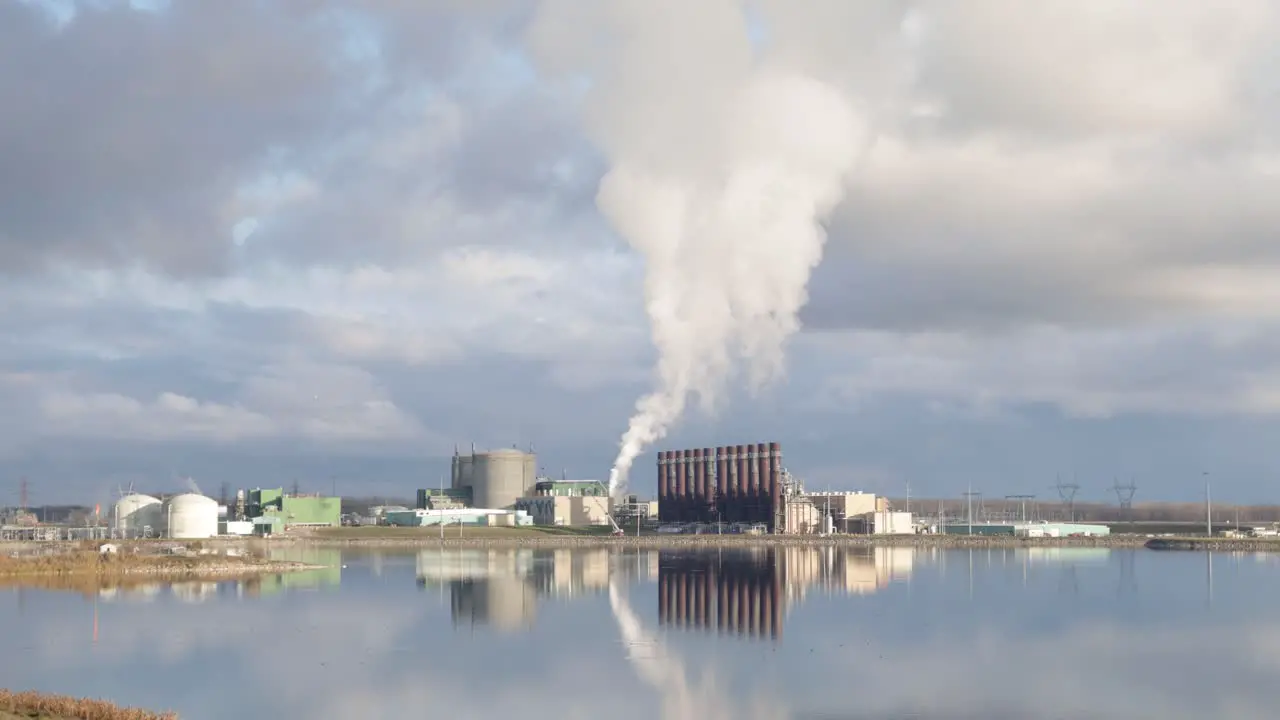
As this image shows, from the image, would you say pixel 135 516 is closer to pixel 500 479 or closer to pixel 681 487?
pixel 500 479

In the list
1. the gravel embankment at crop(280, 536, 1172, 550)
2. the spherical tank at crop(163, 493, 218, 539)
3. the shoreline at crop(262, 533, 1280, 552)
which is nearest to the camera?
the spherical tank at crop(163, 493, 218, 539)

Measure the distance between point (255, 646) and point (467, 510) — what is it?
110 m

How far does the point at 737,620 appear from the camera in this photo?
185ft

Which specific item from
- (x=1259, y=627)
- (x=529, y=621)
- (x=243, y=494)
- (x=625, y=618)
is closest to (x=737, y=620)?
(x=625, y=618)

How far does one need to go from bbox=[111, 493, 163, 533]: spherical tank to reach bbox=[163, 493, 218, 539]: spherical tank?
3889 millimetres

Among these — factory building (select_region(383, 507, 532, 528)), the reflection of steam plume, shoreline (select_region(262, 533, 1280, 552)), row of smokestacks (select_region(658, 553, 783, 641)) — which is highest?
the reflection of steam plume

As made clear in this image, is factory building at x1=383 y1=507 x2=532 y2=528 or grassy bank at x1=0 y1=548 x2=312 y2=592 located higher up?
grassy bank at x1=0 y1=548 x2=312 y2=592

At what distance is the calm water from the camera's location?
121 ft

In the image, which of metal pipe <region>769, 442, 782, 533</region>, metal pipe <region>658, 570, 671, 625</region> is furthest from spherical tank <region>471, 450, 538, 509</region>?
metal pipe <region>658, 570, 671, 625</region>

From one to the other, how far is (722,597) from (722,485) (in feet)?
264

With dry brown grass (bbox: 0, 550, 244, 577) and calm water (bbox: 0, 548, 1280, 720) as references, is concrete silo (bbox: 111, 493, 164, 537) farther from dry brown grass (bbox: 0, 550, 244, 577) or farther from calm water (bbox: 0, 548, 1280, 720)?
calm water (bbox: 0, 548, 1280, 720)

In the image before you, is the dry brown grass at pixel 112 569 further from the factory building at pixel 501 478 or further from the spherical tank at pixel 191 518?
the factory building at pixel 501 478

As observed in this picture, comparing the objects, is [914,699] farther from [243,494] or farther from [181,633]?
[243,494]

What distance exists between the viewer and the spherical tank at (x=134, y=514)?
12812 centimetres
